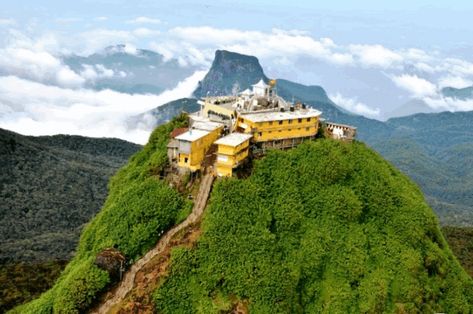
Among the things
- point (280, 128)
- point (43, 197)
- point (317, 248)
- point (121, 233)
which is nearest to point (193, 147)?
point (121, 233)

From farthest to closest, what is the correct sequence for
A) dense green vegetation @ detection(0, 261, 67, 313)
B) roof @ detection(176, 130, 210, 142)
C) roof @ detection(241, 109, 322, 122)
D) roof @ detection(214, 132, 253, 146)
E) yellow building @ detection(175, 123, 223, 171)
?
dense green vegetation @ detection(0, 261, 67, 313)
roof @ detection(241, 109, 322, 122)
yellow building @ detection(175, 123, 223, 171)
roof @ detection(176, 130, 210, 142)
roof @ detection(214, 132, 253, 146)

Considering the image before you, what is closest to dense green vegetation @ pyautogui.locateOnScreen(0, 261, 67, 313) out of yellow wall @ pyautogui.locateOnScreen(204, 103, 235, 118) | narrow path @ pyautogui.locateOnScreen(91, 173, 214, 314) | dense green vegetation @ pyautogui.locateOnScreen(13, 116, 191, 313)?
dense green vegetation @ pyautogui.locateOnScreen(13, 116, 191, 313)

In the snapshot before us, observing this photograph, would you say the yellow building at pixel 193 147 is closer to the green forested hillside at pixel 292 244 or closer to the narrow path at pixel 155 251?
the narrow path at pixel 155 251

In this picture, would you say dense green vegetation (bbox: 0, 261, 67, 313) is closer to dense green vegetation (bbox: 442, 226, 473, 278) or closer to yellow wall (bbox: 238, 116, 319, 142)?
yellow wall (bbox: 238, 116, 319, 142)

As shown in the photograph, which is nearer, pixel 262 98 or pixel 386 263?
pixel 386 263

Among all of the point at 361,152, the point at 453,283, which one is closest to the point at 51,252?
the point at 361,152

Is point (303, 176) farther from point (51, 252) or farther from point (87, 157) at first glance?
point (87, 157)
